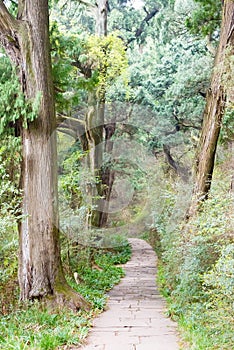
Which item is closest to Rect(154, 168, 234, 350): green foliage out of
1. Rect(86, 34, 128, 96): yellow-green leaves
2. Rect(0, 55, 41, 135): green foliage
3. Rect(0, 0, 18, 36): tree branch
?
Rect(0, 55, 41, 135): green foliage

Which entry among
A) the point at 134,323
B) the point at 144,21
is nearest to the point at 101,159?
the point at 144,21

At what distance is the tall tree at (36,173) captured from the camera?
5.95 metres

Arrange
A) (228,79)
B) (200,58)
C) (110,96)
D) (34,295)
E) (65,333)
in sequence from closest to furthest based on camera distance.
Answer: (65,333) → (34,295) → (228,79) → (200,58) → (110,96)

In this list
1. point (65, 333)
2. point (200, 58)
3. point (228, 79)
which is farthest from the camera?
point (200, 58)

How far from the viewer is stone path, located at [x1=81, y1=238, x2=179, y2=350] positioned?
4.50 m

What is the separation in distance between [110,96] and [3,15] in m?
7.86

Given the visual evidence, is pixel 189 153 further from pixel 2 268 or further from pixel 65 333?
pixel 65 333

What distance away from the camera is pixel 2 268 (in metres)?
6.00

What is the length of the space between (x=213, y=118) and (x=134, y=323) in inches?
159

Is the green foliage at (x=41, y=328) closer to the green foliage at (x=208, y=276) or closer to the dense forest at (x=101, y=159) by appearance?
the dense forest at (x=101, y=159)

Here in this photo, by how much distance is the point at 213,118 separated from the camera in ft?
24.2

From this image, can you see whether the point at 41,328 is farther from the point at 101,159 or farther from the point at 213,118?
the point at 101,159

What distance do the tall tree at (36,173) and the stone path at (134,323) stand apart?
2.66 ft

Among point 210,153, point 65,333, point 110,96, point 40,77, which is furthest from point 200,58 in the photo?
point 65,333
